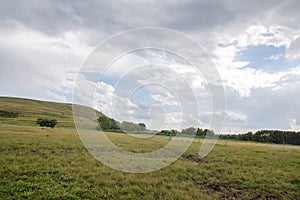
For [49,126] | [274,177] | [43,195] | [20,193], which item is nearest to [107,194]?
[43,195]

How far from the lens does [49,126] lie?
76.2m

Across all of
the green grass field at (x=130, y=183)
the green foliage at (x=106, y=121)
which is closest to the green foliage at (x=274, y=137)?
the green foliage at (x=106, y=121)

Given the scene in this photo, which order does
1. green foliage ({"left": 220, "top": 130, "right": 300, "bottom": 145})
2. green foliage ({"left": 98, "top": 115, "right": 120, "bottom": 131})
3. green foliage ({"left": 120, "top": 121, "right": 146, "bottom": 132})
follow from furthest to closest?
green foliage ({"left": 220, "top": 130, "right": 300, "bottom": 145}) < green foliage ({"left": 98, "top": 115, "right": 120, "bottom": 131}) < green foliage ({"left": 120, "top": 121, "right": 146, "bottom": 132})

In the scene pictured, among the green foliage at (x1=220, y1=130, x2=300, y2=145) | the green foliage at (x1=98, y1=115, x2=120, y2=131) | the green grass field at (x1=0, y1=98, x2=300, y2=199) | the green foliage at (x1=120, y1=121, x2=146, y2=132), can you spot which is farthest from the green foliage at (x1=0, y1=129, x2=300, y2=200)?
the green foliage at (x1=220, y1=130, x2=300, y2=145)

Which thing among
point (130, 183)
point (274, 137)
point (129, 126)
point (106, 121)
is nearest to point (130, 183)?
point (130, 183)

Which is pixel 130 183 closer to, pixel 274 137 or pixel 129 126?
pixel 129 126

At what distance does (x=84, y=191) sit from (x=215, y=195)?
5.23 m

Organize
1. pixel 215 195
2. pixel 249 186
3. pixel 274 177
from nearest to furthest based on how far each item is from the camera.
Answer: pixel 215 195, pixel 249 186, pixel 274 177

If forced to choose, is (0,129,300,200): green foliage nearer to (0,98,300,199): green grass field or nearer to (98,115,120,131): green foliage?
(0,98,300,199): green grass field

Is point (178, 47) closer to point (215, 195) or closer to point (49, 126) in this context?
point (215, 195)

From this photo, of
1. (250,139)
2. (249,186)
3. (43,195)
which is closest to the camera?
(43,195)

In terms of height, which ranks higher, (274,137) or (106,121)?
(274,137)

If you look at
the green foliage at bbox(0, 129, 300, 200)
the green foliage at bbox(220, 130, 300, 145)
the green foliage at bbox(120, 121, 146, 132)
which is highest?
the green foliage at bbox(220, 130, 300, 145)

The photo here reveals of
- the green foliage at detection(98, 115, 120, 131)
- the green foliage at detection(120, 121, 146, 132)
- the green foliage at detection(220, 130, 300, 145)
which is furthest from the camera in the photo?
the green foliage at detection(220, 130, 300, 145)
